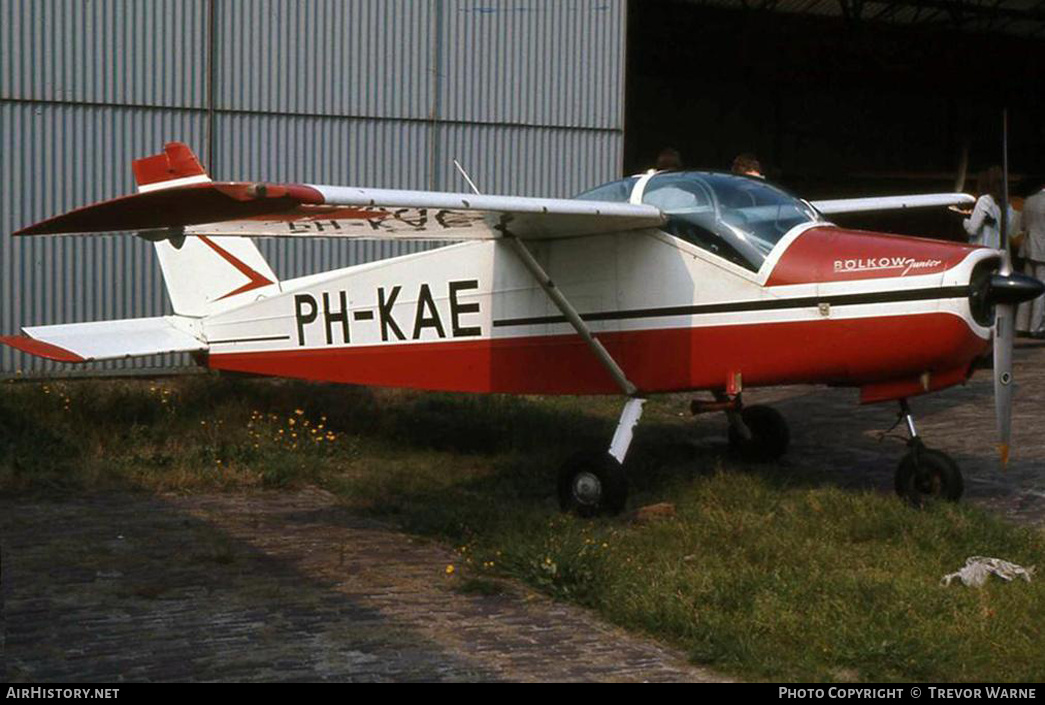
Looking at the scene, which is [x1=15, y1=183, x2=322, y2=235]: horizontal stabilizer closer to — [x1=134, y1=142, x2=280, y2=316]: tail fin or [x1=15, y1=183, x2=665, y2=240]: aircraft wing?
[x1=15, y1=183, x2=665, y2=240]: aircraft wing

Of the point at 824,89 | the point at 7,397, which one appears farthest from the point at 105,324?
the point at 824,89

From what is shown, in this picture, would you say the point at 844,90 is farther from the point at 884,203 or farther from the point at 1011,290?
the point at 1011,290

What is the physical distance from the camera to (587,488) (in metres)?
7.75

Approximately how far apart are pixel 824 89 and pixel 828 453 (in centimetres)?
1769

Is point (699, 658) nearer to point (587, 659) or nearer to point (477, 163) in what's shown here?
point (587, 659)

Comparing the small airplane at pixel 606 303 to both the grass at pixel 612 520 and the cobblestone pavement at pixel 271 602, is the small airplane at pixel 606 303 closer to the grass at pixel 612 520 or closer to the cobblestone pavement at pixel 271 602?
the grass at pixel 612 520

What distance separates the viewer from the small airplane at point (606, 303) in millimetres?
7039

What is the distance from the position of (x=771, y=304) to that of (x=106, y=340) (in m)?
4.63

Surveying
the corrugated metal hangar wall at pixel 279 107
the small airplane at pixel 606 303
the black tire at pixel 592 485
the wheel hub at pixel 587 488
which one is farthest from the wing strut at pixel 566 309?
the corrugated metal hangar wall at pixel 279 107

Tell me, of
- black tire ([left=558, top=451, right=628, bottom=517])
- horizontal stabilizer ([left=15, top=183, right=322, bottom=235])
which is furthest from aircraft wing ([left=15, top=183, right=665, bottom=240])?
black tire ([left=558, top=451, right=628, bottom=517])

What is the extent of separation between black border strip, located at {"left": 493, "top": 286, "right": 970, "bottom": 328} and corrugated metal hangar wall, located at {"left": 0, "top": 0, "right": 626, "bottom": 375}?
4407 millimetres

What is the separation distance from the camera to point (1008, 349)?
732 cm

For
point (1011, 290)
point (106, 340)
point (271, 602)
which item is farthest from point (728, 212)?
point (106, 340)

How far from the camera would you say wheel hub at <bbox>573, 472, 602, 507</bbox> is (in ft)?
25.3
